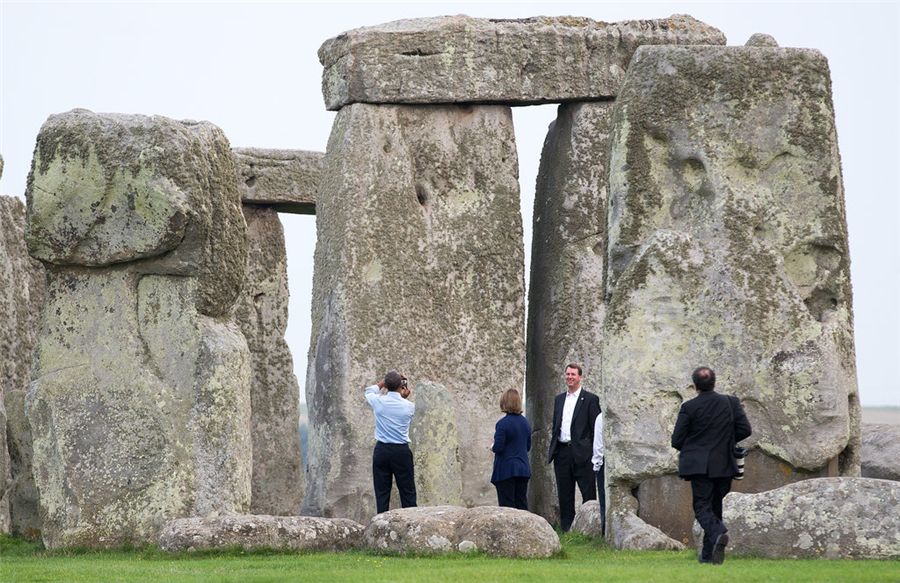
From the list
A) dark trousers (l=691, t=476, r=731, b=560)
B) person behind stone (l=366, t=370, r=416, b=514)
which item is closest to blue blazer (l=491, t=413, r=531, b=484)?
person behind stone (l=366, t=370, r=416, b=514)

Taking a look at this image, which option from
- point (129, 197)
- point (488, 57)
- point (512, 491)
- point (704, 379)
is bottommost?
point (512, 491)

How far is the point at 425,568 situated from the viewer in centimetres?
1775

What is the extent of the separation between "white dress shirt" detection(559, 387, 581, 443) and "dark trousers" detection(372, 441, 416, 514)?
163cm

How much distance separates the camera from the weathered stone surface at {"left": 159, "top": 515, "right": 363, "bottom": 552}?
19359 millimetres

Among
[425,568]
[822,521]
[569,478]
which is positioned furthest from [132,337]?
[822,521]

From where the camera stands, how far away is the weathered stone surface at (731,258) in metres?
20.5

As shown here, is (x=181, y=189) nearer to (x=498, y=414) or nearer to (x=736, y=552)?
(x=736, y=552)

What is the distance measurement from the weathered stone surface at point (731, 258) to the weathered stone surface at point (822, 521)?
1947 mm

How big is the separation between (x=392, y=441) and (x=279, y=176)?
29.4ft

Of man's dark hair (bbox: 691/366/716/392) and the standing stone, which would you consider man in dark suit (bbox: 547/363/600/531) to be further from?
man's dark hair (bbox: 691/366/716/392)

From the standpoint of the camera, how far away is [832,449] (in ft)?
67.1

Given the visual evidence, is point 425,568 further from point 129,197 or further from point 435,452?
point 435,452

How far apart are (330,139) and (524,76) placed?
7.11ft

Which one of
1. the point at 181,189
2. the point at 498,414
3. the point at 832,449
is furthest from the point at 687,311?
the point at 498,414
